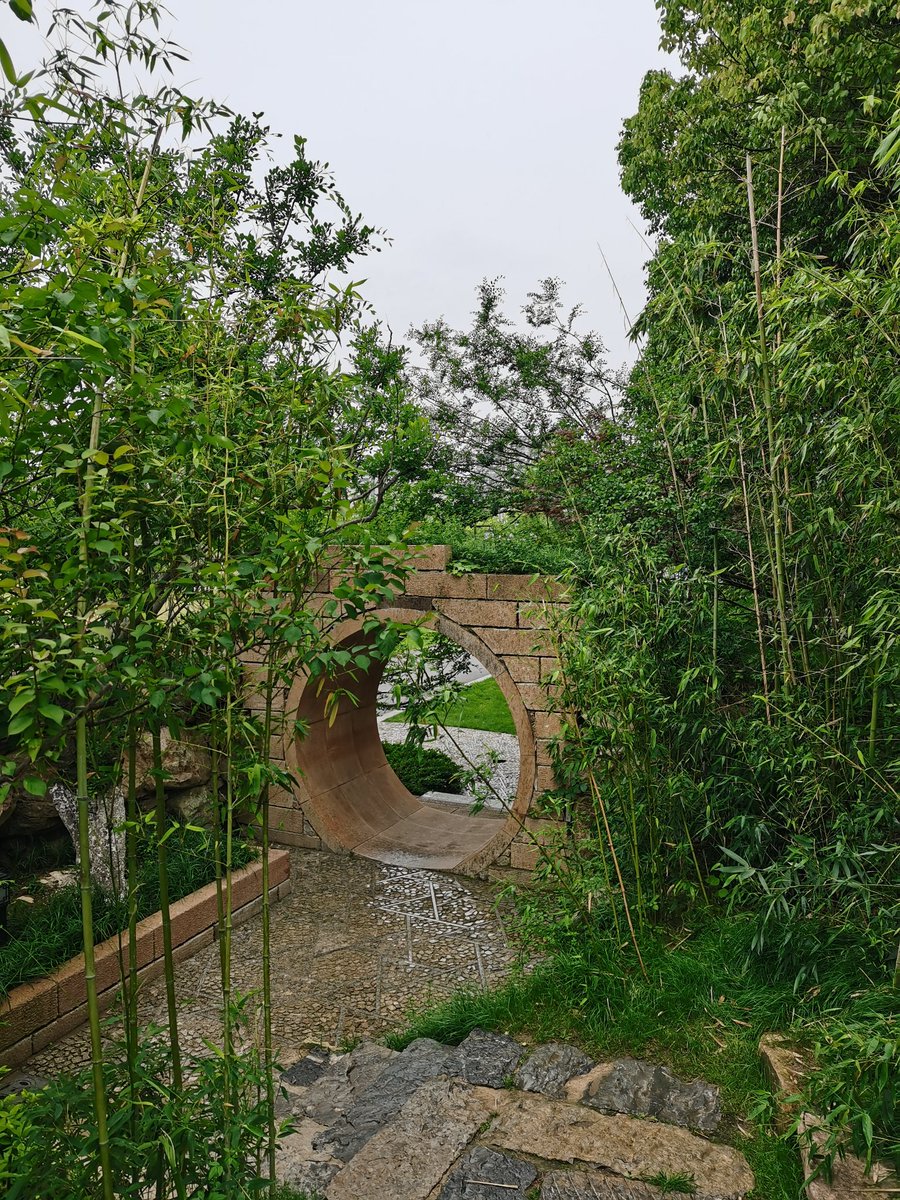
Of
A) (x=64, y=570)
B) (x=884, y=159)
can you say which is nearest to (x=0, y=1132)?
(x=64, y=570)

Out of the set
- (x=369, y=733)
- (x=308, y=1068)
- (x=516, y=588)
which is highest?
(x=516, y=588)

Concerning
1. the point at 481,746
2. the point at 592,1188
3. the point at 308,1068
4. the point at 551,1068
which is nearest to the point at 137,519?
the point at 592,1188

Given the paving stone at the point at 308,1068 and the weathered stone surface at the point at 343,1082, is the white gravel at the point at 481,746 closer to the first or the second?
the paving stone at the point at 308,1068

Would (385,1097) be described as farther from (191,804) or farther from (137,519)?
(191,804)

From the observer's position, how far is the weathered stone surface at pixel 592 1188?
2242 millimetres

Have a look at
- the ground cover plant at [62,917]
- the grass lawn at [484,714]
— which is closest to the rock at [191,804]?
the ground cover plant at [62,917]

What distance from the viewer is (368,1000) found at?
4164 mm

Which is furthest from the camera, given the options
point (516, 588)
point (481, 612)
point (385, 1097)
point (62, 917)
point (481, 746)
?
point (481, 746)

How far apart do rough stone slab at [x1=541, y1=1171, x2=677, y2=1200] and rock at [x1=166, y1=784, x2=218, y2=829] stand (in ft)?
12.4

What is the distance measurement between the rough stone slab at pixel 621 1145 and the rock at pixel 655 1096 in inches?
2.6

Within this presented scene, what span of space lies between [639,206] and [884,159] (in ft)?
24.4

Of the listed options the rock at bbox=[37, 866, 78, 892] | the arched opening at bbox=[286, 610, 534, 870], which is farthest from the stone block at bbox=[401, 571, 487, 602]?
the rock at bbox=[37, 866, 78, 892]

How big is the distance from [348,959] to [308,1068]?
1.11 metres

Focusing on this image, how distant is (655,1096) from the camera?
9.01 feet
